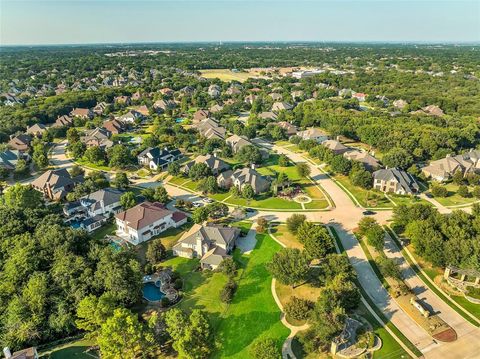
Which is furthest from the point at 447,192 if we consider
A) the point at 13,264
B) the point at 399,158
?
the point at 13,264

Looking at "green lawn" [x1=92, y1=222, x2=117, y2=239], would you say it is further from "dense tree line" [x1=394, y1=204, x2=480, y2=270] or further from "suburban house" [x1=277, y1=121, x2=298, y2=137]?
"suburban house" [x1=277, y1=121, x2=298, y2=137]

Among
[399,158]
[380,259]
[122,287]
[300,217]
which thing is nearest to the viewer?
[122,287]

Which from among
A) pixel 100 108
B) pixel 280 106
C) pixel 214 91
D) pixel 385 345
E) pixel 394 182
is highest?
pixel 214 91

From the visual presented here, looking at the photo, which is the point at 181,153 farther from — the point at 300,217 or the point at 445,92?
the point at 445,92

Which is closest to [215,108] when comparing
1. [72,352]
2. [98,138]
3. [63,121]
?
[98,138]

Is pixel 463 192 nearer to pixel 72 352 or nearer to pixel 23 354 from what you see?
pixel 72 352

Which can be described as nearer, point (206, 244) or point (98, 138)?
point (206, 244)

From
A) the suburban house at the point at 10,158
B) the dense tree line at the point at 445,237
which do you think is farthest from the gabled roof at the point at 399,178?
the suburban house at the point at 10,158

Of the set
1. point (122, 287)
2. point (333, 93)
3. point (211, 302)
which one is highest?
point (333, 93)
